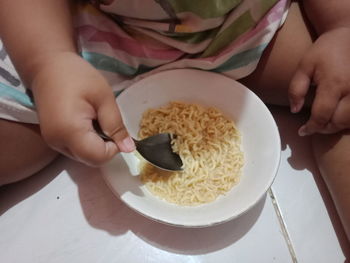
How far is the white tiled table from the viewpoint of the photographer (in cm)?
74

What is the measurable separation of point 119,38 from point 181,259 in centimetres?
41

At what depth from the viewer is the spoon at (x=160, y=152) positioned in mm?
691

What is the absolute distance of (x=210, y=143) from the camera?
76 cm

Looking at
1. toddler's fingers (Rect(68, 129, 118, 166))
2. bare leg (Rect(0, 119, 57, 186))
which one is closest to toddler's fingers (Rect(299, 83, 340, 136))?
toddler's fingers (Rect(68, 129, 118, 166))

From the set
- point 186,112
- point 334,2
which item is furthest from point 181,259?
point 334,2

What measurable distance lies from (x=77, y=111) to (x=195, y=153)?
24 cm

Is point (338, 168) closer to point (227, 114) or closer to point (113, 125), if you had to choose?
point (227, 114)

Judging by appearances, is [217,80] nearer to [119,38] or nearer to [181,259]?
[119,38]

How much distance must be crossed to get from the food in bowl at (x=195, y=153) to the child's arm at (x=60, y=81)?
14 cm

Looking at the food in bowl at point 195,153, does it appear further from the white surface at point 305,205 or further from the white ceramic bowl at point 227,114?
the white surface at point 305,205

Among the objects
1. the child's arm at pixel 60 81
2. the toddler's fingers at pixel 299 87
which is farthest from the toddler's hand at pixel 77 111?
the toddler's fingers at pixel 299 87

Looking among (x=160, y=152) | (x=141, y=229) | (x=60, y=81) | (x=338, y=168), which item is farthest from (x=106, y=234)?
(x=338, y=168)

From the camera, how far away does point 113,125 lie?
60 cm

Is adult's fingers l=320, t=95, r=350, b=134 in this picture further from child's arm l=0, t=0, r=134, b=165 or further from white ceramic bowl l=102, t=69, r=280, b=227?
child's arm l=0, t=0, r=134, b=165
